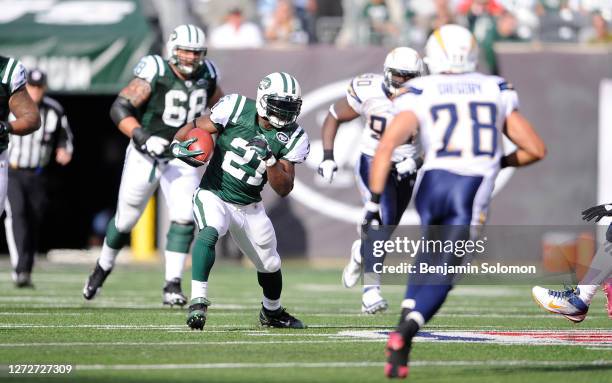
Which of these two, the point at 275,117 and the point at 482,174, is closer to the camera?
the point at 482,174

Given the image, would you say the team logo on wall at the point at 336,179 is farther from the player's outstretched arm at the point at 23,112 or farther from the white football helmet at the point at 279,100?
the white football helmet at the point at 279,100

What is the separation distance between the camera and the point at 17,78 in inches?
283

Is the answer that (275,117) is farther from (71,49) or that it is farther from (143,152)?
(71,49)

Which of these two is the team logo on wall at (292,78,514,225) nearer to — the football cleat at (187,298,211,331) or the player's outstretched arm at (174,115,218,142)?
the player's outstretched arm at (174,115,218,142)

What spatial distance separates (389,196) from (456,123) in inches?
122

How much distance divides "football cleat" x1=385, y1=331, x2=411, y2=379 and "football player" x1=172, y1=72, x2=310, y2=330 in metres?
1.82

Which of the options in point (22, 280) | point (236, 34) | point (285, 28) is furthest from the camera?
point (285, 28)

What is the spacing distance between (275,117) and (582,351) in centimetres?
213

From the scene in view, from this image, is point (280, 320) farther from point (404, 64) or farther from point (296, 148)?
point (404, 64)

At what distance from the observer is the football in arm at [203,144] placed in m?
6.88

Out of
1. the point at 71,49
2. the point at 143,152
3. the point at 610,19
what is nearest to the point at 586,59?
the point at 610,19

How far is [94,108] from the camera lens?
1730 centimetres

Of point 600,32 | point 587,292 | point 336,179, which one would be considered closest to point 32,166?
point 336,179

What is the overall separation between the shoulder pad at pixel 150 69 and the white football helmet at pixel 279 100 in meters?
1.97
